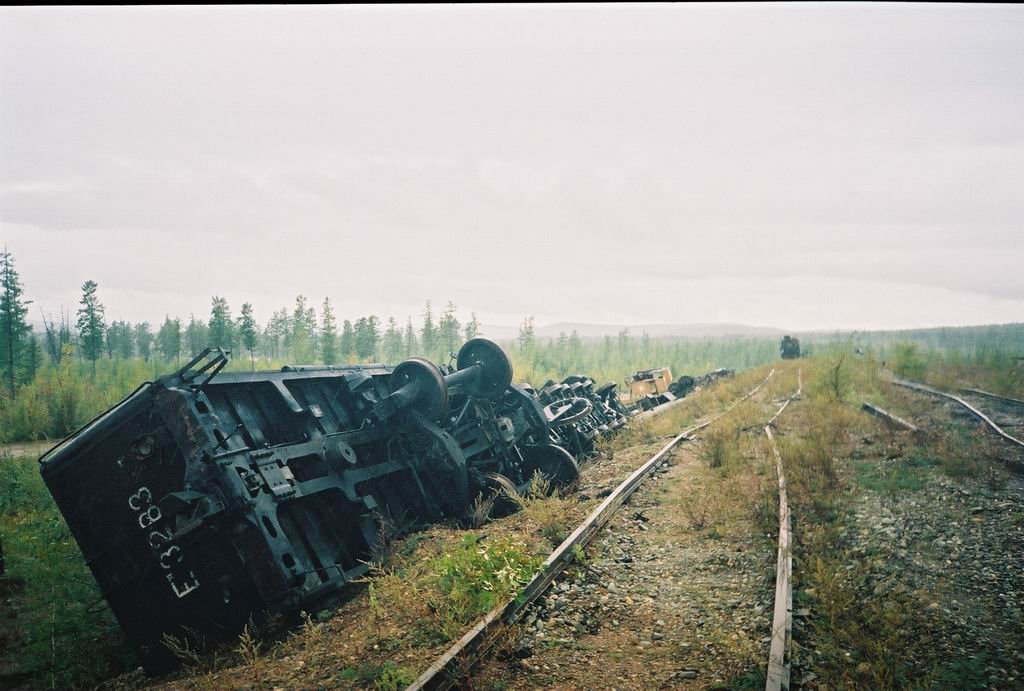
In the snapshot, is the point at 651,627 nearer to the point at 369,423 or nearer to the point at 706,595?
the point at 706,595

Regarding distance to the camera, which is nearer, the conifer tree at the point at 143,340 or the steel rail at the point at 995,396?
the steel rail at the point at 995,396

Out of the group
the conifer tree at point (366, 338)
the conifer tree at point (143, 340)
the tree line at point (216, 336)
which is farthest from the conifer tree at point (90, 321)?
the conifer tree at point (143, 340)

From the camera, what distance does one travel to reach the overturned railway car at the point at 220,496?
15.9ft

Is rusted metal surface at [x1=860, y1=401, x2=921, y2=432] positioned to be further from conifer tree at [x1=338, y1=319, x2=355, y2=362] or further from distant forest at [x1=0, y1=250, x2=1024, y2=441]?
conifer tree at [x1=338, y1=319, x2=355, y2=362]

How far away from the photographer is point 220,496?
15.8ft

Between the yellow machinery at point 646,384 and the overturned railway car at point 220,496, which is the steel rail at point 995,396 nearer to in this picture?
the yellow machinery at point 646,384

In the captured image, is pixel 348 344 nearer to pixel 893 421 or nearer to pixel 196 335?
pixel 196 335

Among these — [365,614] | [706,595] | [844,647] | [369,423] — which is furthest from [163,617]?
[844,647]

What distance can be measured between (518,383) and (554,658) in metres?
5.86

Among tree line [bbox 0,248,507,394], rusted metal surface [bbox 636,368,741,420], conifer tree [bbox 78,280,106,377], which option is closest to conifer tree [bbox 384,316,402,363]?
tree line [bbox 0,248,507,394]

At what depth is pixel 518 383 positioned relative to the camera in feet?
31.7

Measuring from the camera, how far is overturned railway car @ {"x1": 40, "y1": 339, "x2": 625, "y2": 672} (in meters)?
4.84

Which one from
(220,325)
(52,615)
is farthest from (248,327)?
(52,615)

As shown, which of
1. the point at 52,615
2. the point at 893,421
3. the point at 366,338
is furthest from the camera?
the point at 366,338
